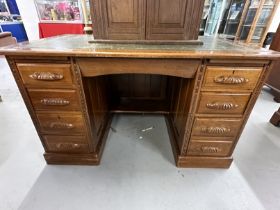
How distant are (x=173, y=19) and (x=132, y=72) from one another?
18.5 inches

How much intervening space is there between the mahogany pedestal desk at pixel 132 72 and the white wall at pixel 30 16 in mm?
4588

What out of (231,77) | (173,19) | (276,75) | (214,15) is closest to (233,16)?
(214,15)

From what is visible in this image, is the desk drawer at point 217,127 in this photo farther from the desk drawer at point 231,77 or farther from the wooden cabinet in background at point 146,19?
the wooden cabinet in background at point 146,19

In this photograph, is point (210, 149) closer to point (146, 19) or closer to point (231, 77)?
point (231, 77)

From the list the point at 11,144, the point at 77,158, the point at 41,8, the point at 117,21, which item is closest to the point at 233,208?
the point at 77,158

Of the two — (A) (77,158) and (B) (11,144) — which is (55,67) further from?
(B) (11,144)

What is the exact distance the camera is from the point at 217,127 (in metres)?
1.02

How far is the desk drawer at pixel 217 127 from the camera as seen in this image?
39.1 inches

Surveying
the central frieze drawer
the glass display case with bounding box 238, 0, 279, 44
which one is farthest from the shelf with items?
the central frieze drawer

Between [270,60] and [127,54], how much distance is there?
0.73 metres

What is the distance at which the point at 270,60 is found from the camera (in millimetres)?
807

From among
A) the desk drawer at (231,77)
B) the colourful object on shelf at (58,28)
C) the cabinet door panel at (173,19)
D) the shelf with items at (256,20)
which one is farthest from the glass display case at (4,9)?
the desk drawer at (231,77)

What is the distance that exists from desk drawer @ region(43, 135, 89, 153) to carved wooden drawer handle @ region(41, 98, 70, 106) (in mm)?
271

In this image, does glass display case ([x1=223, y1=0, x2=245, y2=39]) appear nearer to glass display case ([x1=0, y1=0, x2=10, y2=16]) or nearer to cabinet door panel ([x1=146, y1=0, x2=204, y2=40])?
cabinet door panel ([x1=146, y1=0, x2=204, y2=40])
